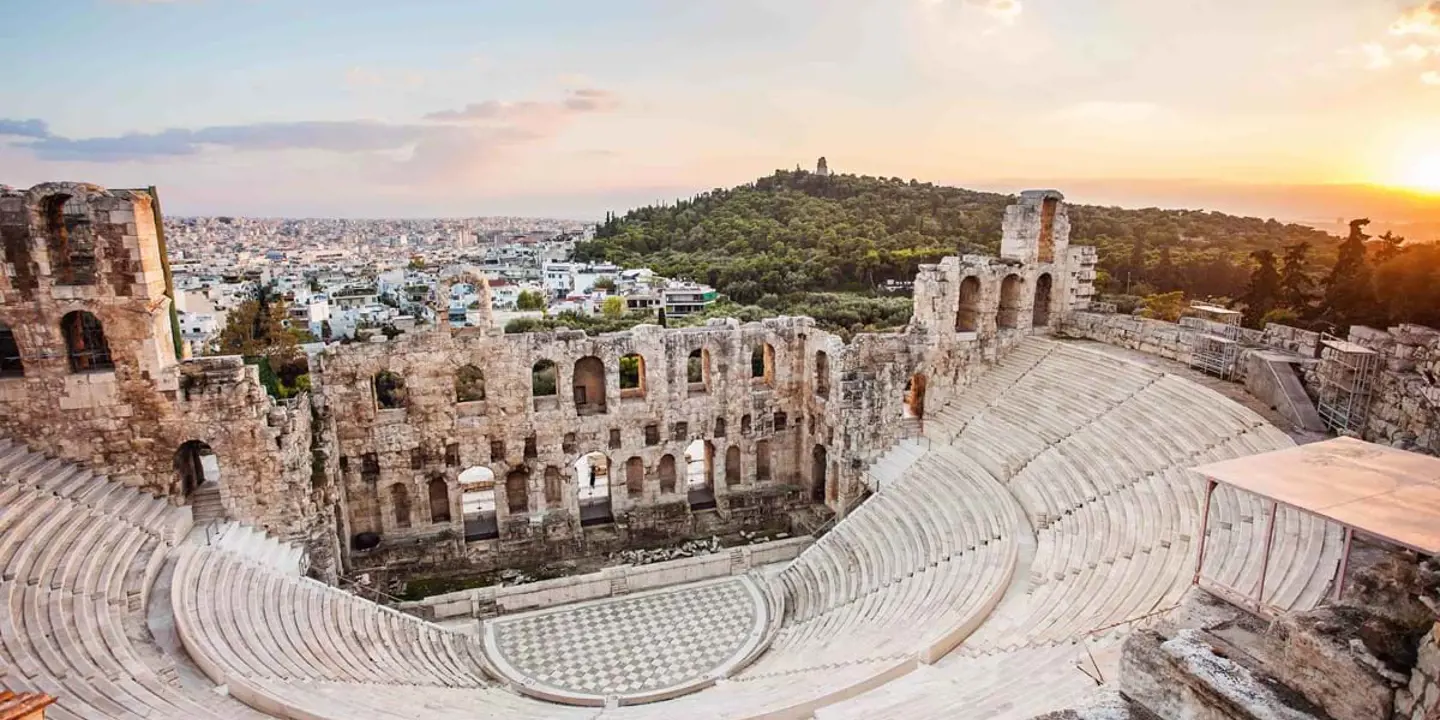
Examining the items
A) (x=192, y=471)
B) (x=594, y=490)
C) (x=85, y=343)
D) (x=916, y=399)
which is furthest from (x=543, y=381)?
(x=85, y=343)

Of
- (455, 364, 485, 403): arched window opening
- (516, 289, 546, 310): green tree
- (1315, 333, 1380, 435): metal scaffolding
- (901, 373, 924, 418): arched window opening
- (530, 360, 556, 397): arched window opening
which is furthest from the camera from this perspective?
(516, 289, 546, 310): green tree

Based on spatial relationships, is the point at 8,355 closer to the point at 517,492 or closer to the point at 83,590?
the point at 83,590

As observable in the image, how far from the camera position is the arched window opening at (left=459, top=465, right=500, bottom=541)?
24344mm

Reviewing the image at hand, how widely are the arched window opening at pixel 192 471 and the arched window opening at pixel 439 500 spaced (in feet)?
19.3

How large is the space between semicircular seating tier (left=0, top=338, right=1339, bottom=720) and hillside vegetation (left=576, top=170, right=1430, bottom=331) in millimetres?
13717

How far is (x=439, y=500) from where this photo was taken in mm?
24250

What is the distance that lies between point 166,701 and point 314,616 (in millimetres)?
4412

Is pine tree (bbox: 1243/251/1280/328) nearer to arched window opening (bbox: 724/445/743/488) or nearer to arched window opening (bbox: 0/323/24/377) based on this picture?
arched window opening (bbox: 724/445/743/488)

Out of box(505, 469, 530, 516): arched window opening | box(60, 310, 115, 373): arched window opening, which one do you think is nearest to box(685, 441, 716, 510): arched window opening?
box(505, 469, 530, 516): arched window opening

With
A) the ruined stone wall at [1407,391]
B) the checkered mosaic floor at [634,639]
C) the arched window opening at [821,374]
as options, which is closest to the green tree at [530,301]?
the arched window opening at [821,374]

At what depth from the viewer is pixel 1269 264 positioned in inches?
1232

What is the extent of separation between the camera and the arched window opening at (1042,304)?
1056 inches

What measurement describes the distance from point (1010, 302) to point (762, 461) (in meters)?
10.5

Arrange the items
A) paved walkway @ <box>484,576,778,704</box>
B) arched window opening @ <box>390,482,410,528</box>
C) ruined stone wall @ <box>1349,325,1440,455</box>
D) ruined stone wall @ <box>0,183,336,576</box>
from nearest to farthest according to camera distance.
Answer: ruined stone wall @ <box>1349,325,1440,455</box>, ruined stone wall @ <box>0,183,336,576</box>, paved walkway @ <box>484,576,778,704</box>, arched window opening @ <box>390,482,410,528</box>
